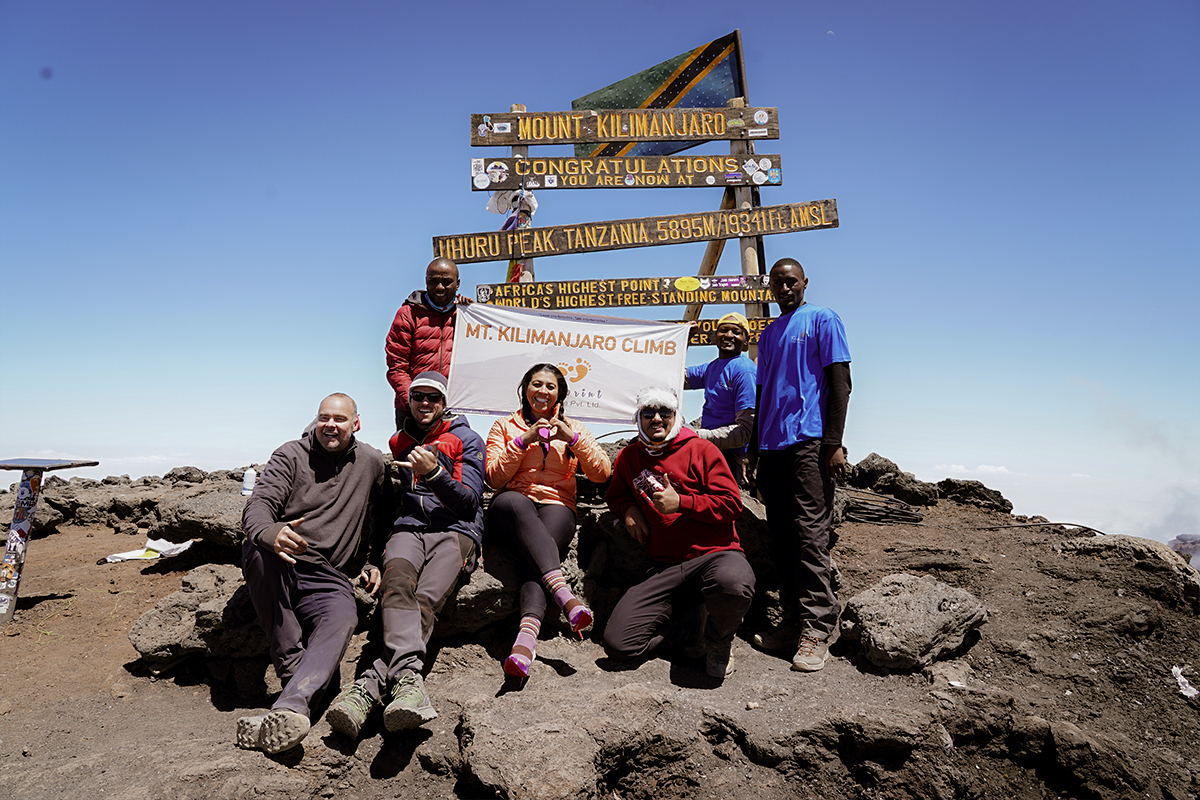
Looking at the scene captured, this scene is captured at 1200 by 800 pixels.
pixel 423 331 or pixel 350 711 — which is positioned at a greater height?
pixel 423 331

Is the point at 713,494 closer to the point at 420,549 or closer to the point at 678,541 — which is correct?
the point at 678,541

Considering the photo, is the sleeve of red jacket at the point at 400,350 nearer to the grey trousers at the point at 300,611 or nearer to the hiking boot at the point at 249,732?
the grey trousers at the point at 300,611

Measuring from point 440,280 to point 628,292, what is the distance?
2629 mm

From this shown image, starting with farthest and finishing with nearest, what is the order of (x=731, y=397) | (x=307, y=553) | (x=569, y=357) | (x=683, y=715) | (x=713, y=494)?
(x=569, y=357) < (x=731, y=397) < (x=713, y=494) < (x=307, y=553) < (x=683, y=715)

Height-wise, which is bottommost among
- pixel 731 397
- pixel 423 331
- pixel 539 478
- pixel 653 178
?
pixel 539 478

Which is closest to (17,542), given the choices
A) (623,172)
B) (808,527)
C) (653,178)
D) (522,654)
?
(522,654)

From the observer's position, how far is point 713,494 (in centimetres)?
445

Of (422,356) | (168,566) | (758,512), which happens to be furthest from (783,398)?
(168,566)

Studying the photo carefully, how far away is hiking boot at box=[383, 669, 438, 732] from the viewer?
3379 mm

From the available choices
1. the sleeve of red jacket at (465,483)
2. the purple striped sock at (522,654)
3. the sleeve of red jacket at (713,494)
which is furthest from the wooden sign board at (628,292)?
the purple striped sock at (522,654)

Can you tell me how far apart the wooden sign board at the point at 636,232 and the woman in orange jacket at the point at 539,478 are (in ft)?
11.5

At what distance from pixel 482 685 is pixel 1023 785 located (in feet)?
10.5

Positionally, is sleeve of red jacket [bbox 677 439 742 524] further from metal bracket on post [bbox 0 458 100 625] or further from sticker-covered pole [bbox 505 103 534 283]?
metal bracket on post [bbox 0 458 100 625]

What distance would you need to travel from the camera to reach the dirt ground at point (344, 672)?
11.4 ft
